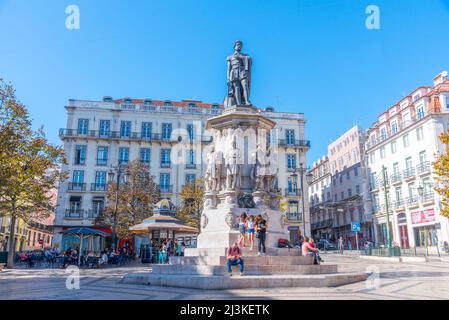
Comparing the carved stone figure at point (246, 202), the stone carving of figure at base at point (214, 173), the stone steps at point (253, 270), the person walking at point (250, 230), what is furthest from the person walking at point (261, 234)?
the stone carving of figure at base at point (214, 173)

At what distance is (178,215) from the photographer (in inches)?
1323

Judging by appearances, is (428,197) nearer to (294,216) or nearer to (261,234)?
(294,216)

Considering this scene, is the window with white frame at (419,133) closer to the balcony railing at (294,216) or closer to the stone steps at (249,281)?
the balcony railing at (294,216)

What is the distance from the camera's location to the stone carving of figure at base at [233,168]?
12.5 meters

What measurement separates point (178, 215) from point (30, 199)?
14.1m

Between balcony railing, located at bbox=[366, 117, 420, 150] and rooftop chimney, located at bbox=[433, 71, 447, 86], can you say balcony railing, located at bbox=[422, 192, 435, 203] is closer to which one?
balcony railing, located at bbox=[366, 117, 420, 150]

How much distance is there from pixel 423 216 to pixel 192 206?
2224 cm

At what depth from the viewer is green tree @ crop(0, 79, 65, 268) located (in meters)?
18.8

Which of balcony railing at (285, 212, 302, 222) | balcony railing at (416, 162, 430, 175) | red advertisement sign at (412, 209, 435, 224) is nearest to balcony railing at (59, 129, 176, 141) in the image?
balcony railing at (285, 212, 302, 222)

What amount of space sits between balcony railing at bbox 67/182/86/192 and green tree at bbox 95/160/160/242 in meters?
9.94

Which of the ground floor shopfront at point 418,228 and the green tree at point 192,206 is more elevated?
the green tree at point 192,206
